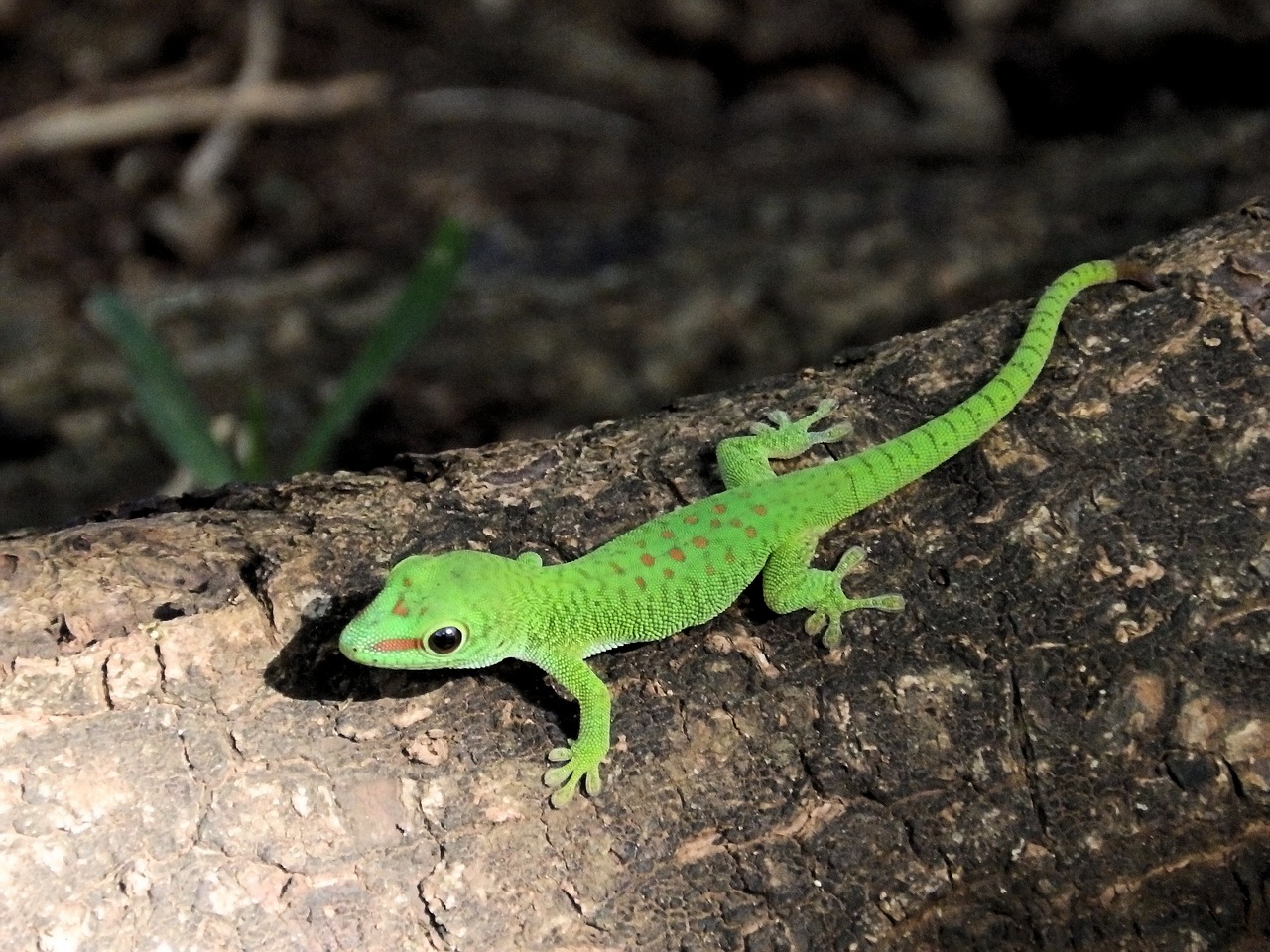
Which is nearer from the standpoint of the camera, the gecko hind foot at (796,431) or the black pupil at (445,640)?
the black pupil at (445,640)

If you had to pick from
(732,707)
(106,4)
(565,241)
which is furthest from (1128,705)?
(106,4)

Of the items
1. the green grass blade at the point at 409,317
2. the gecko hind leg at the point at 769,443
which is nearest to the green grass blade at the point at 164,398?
the green grass blade at the point at 409,317

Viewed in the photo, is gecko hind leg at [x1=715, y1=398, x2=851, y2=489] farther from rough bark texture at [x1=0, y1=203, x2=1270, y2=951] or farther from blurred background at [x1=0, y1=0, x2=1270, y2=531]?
blurred background at [x1=0, y1=0, x2=1270, y2=531]

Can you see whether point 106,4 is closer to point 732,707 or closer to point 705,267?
point 705,267

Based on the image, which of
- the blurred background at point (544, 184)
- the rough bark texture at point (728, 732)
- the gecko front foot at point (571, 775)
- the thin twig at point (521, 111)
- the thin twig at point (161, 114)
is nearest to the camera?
the rough bark texture at point (728, 732)

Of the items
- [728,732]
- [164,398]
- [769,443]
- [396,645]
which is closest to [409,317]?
[164,398]

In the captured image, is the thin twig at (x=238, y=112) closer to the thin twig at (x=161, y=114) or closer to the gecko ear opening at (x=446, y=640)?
the thin twig at (x=161, y=114)

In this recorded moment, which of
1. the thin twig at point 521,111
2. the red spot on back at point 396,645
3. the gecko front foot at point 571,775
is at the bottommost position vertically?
the gecko front foot at point 571,775
